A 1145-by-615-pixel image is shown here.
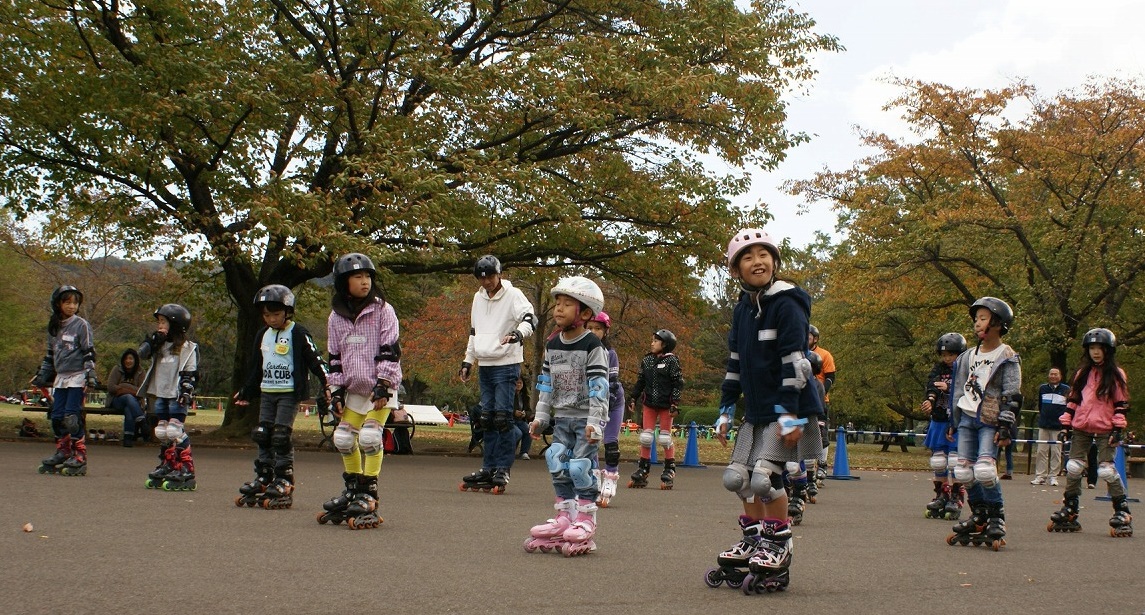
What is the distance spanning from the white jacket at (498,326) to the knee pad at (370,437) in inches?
119

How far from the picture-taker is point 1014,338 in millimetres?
29156

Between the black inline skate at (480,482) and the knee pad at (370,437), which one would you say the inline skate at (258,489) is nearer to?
the knee pad at (370,437)

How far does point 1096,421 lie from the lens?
998cm

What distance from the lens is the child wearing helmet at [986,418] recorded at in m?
8.15

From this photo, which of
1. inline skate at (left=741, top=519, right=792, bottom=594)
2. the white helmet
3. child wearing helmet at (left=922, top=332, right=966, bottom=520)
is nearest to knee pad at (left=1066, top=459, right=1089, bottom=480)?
child wearing helmet at (left=922, top=332, right=966, bottom=520)

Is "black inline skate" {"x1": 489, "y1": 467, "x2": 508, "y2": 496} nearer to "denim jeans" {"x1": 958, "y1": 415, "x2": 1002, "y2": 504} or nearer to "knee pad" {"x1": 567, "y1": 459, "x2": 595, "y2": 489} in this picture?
"knee pad" {"x1": 567, "y1": 459, "x2": 595, "y2": 489}

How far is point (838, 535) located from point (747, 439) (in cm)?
317

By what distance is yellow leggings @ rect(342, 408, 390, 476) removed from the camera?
26.3 ft

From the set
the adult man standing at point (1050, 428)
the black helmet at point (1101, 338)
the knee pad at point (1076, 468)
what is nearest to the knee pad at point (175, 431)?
the knee pad at point (1076, 468)

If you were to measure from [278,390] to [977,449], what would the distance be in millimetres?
5278

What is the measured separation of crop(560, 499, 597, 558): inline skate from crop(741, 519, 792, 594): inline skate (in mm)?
1367

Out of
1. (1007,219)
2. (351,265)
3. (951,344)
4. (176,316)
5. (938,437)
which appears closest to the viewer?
(351,265)

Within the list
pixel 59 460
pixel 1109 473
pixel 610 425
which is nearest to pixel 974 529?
pixel 1109 473

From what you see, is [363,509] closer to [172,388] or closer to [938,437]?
[172,388]
